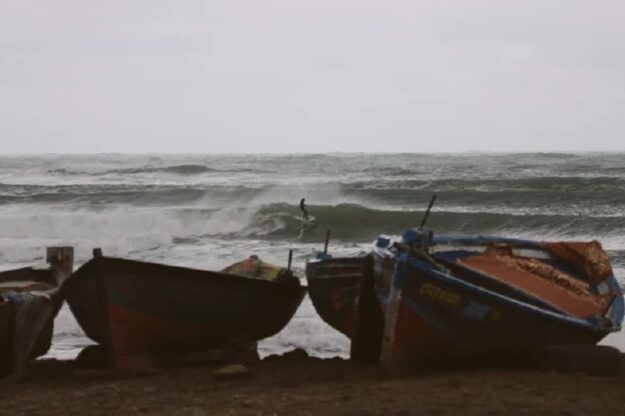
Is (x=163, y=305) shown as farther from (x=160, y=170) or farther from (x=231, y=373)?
(x=160, y=170)

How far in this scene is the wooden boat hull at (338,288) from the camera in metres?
9.55

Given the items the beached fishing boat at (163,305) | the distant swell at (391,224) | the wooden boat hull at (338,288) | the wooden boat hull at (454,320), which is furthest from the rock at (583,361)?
→ the distant swell at (391,224)

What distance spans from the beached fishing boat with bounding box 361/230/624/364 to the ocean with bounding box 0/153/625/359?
63.7 inches

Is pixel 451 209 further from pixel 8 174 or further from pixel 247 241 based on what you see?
pixel 8 174

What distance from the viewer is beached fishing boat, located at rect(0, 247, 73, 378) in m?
7.88

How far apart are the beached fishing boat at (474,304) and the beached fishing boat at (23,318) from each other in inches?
124

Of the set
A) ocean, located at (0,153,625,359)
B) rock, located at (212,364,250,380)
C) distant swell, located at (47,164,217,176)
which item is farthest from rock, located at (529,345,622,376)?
distant swell, located at (47,164,217,176)

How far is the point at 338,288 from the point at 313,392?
9.73ft

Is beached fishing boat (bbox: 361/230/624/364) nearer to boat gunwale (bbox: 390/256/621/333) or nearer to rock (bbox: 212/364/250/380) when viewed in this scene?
boat gunwale (bbox: 390/256/621/333)

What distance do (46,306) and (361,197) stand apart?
82.1 ft

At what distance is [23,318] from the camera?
7.98 m

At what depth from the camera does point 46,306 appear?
8492mm

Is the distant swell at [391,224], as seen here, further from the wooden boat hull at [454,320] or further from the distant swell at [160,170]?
the distant swell at [160,170]

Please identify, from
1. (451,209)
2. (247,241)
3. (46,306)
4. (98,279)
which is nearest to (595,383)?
(98,279)
